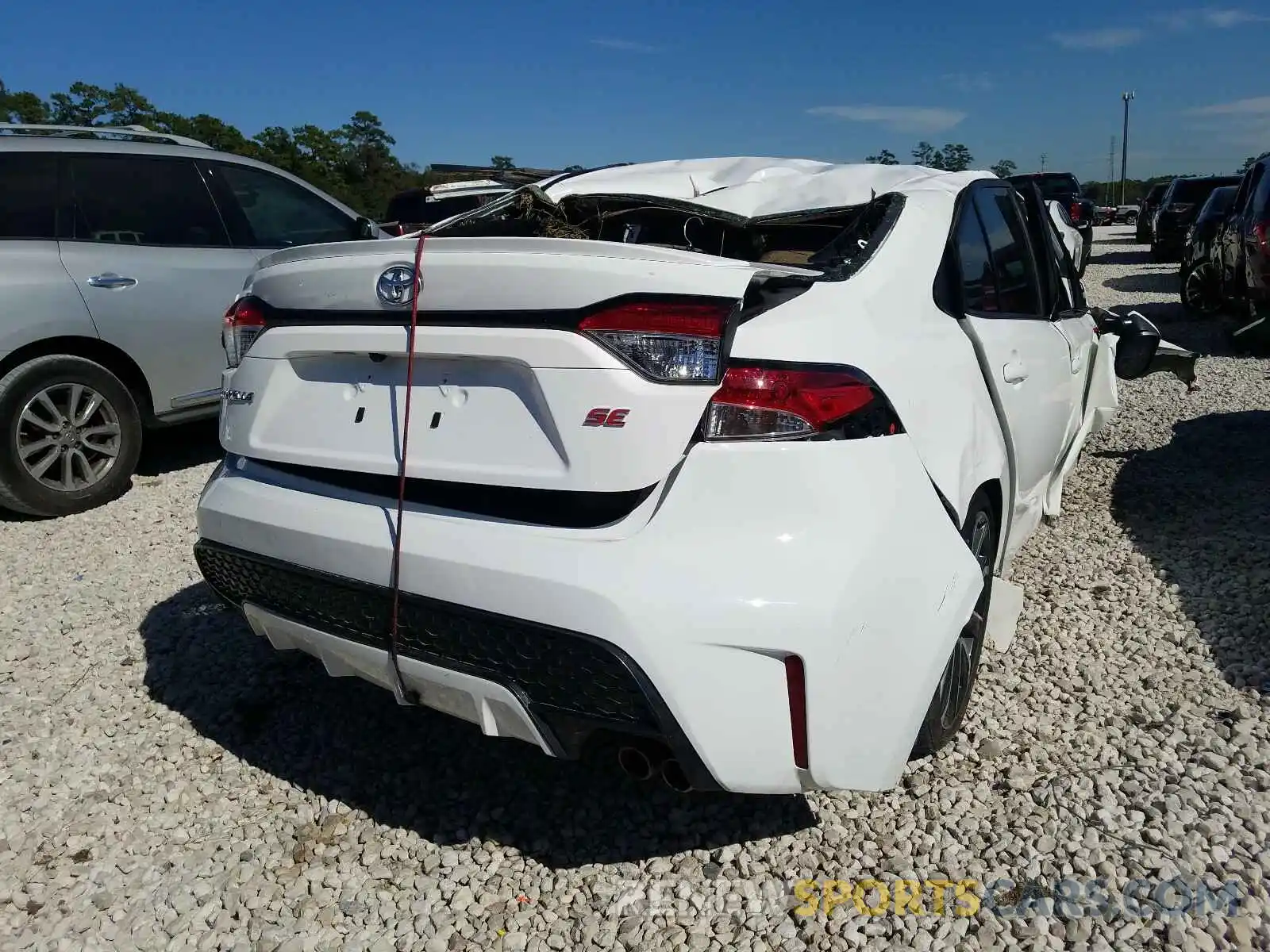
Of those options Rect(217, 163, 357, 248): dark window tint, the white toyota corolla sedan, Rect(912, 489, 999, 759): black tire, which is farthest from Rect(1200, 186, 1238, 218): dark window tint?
the white toyota corolla sedan

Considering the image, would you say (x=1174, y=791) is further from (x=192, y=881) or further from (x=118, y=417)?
(x=118, y=417)

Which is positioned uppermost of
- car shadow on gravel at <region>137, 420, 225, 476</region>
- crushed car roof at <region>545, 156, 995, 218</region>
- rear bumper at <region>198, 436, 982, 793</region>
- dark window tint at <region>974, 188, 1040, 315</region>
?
crushed car roof at <region>545, 156, 995, 218</region>

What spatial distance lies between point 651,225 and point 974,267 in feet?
3.45

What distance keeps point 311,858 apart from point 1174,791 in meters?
2.20

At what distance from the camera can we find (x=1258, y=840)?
2.34 metres

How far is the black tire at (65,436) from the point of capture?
485 cm

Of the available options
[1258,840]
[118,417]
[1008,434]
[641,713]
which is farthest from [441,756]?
[118,417]

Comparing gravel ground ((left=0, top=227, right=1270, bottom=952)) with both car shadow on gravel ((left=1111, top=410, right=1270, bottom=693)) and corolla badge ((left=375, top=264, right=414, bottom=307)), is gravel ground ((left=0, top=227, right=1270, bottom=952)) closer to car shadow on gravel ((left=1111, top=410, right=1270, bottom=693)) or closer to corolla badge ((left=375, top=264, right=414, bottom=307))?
car shadow on gravel ((left=1111, top=410, right=1270, bottom=693))

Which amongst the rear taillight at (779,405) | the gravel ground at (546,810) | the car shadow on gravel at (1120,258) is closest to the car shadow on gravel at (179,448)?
the gravel ground at (546,810)

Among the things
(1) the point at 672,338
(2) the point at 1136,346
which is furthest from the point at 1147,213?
(1) the point at 672,338

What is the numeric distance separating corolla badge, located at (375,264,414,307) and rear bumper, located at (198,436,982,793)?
0.47 metres

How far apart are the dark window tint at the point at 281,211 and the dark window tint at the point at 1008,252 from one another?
13.7ft

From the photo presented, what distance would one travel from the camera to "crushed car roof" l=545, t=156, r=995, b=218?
117 inches

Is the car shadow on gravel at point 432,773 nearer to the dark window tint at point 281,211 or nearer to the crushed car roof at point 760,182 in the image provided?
the crushed car roof at point 760,182
